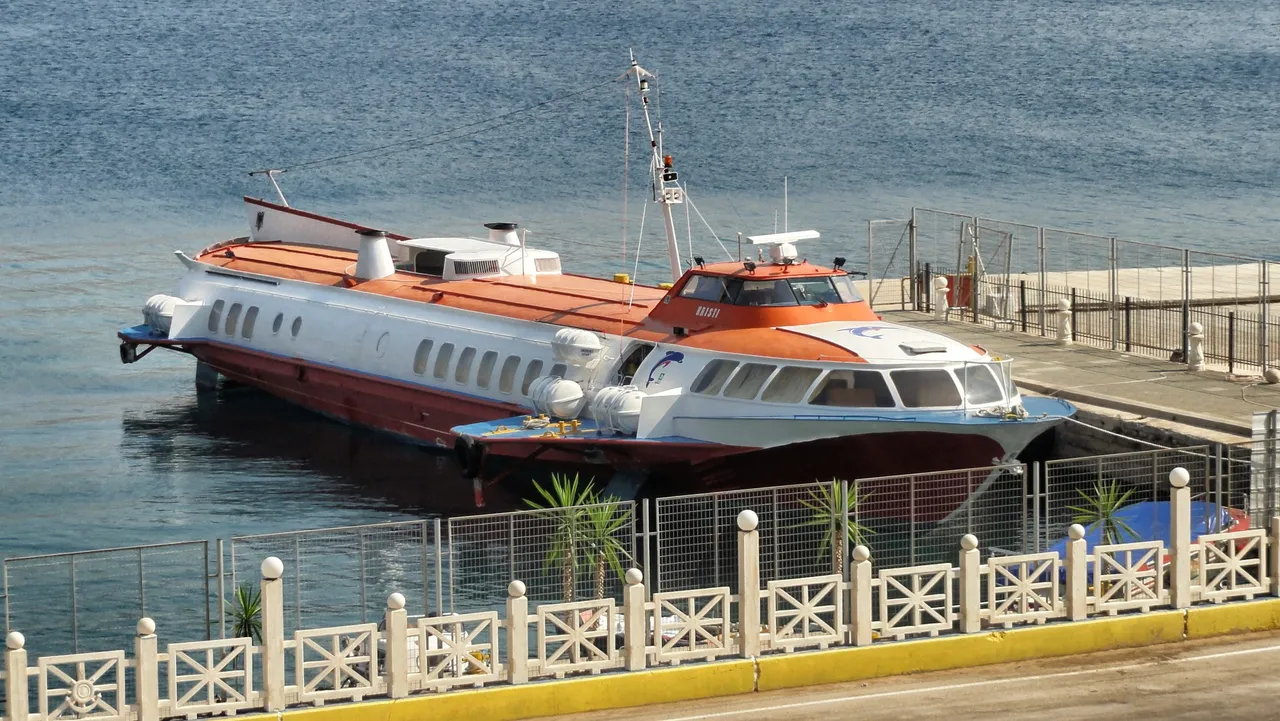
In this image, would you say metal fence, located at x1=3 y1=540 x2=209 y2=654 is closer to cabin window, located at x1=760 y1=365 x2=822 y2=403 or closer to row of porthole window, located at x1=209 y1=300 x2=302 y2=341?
cabin window, located at x1=760 y1=365 x2=822 y2=403

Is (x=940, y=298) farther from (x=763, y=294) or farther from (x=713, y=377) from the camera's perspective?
(x=713, y=377)

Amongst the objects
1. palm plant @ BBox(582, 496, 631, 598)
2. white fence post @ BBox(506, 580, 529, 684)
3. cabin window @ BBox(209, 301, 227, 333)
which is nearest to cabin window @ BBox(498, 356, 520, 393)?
cabin window @ BBox(209, 301, 227, 333)

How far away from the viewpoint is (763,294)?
36.3 meters

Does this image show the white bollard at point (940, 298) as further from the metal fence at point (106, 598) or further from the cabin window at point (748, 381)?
the metal fence at point (106, 598)

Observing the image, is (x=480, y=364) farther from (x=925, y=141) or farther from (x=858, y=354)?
(x=925, y=141)

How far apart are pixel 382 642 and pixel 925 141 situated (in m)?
76.8

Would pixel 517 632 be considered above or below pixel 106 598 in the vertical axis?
above

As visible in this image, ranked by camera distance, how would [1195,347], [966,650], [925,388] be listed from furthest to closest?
[1195,347], [925,388], [966,650]

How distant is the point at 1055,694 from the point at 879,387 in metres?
13.2

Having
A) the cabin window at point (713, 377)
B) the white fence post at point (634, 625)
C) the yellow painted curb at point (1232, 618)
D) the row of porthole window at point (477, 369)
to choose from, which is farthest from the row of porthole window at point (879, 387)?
the white fence post at point (634, 625)

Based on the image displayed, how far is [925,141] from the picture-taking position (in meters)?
97.7

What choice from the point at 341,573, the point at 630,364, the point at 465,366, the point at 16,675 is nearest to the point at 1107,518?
the point at 341,573

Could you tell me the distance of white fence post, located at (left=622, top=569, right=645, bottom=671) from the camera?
21406mm

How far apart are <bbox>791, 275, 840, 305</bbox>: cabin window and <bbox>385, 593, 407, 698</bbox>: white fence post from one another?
56.3ft
